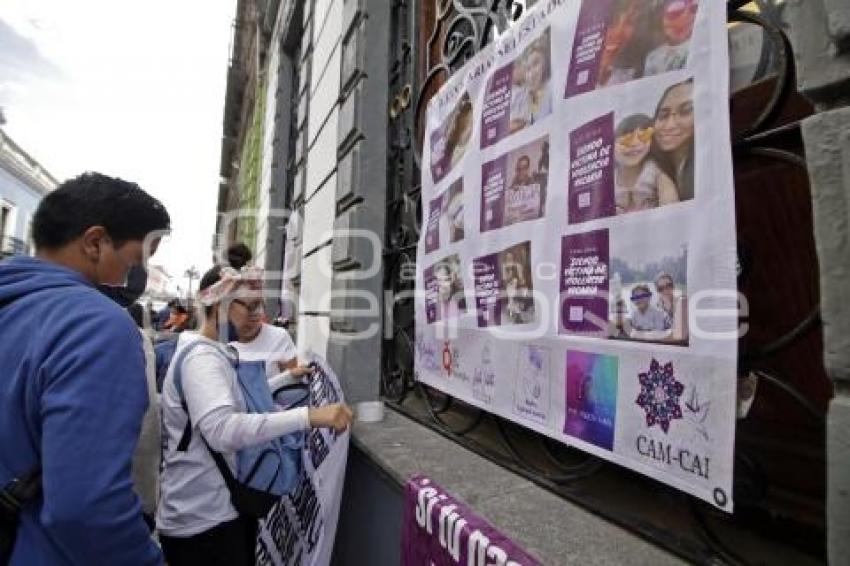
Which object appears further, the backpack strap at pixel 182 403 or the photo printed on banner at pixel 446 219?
the photo printed on banner at pixel 446 219

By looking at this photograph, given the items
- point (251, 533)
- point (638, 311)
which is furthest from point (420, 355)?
point (638, 311)

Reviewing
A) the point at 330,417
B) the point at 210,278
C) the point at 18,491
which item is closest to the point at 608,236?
the point at 330,417

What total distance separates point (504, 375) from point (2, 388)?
1.50m

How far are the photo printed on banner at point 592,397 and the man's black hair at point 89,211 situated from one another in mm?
1372

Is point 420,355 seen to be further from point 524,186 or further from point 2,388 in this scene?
point 2,388

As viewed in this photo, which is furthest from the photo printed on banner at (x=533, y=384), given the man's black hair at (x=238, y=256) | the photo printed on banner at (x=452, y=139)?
the man's black hair at (x=238, y=256)

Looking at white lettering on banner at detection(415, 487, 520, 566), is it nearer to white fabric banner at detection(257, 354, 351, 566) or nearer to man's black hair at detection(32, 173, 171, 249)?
white fabric banner at detection(257, 354, 351, 566)

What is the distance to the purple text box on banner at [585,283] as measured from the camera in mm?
1499

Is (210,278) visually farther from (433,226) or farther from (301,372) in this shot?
(433,226)

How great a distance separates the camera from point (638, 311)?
1383 millimetres

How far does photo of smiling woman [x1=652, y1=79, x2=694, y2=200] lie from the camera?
1.25 meters

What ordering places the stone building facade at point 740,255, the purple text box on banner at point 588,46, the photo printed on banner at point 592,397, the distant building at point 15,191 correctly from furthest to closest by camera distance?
1. the distant building at point 15,191
2. the purple text box on banner at point 588,46
3. the photo printed on banner at point 592,397
4. the stone building facade at point 740,255

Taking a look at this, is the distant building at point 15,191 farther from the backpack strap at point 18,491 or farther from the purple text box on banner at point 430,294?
the backpack strap at point 18,491

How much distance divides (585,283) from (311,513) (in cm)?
188
